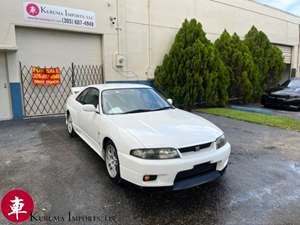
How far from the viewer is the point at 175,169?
2484 mm

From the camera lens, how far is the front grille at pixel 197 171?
8.39 feet

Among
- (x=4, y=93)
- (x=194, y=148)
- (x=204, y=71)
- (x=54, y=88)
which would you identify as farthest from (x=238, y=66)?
(x=4, y=93)

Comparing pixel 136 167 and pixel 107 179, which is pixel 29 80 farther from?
pixel 136 167

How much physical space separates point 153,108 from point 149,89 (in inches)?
25.9

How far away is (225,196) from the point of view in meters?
2.81

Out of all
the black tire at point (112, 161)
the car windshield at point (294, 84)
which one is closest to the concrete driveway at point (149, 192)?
the black tire at point (112, 161)

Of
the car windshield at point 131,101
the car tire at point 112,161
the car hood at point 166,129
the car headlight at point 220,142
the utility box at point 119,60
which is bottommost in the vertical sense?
the car tire at point 112,161

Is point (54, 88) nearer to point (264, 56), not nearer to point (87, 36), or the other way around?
point (87, 36)

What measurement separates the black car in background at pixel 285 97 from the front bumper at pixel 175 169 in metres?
7.95

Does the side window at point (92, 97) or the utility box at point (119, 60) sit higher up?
the utility box at point (119, 60)

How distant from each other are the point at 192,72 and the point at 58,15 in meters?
5.22

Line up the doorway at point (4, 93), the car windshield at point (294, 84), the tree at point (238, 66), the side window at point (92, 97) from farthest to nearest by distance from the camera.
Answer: the tree at point (238, 66) → the car windshield at point (294, 84) → the doorway at point (4, 93) → the side window at point (92, 97)

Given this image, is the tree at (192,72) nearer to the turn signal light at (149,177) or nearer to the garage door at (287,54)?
the turn signal light at (149,177)

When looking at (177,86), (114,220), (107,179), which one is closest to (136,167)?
(114,220)
